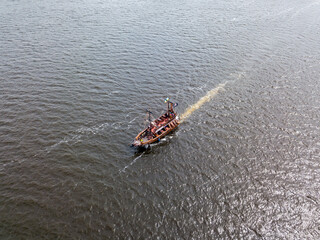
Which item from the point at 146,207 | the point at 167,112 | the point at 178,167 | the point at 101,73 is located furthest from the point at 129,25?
the point at 146,207

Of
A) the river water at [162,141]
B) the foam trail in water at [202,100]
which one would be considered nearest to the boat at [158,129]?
the river water at [162,141]

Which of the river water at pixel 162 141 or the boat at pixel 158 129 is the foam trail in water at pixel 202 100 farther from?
the boat at pixel 158 129

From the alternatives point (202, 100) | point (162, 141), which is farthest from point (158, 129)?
point (202, 100)

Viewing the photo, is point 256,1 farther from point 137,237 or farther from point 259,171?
point 137,237

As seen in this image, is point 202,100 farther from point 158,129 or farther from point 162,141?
point 162,141

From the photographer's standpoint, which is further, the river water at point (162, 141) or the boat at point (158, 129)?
the boat at point (158, 129)

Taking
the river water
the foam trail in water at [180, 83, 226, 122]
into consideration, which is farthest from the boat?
the foam trail in water at [180, 83, 226, 122]
